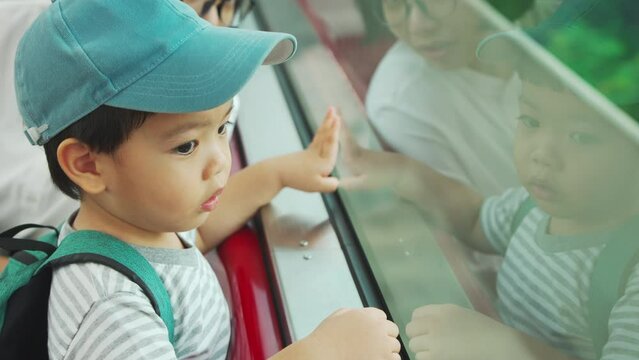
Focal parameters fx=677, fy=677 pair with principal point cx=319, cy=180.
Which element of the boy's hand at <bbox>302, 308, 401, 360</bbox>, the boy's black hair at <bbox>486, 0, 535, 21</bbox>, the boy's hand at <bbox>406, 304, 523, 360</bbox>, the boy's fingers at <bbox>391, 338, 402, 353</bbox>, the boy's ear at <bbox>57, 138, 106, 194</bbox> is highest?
the boy's black hair at <bbox>486, 0, 535, 21</bbox>

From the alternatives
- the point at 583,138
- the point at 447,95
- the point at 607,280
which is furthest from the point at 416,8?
the point at 607,280

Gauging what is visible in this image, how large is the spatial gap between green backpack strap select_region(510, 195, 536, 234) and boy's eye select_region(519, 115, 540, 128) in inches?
4.6

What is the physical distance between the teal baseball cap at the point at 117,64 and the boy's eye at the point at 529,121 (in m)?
0.39

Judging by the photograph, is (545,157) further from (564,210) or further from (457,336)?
(457,336)

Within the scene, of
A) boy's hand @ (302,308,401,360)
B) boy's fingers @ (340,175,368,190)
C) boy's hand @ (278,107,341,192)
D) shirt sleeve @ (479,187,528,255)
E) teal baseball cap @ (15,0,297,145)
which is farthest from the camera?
boy's fingers @ (340,175,368,190)

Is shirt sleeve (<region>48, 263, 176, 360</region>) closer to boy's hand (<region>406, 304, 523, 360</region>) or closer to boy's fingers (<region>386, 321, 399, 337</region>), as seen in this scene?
boy's fingers (<region>386, 321, 399, 337</region>)

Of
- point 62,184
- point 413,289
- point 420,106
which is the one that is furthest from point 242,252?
point 420,106

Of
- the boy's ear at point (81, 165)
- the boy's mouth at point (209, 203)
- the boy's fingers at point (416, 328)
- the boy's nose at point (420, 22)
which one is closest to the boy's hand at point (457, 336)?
the boy's fingers at point (416, 328)

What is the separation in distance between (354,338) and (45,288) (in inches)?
13.8

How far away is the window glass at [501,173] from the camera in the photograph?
74cm

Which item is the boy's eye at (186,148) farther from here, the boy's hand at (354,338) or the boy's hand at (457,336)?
the boy's hand at (457,336)

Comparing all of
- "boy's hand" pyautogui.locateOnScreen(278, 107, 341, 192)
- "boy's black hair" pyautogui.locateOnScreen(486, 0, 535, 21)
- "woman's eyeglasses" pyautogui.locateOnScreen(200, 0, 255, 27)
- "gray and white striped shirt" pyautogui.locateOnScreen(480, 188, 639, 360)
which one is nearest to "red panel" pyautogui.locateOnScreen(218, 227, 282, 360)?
"boy's hand" pyautogui.locateOnScreen(278, 107, 341, 192)

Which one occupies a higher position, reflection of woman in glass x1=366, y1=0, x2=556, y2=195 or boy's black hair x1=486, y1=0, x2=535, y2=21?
boy's black hair x1=486, y1=0, x2=535, y2=21

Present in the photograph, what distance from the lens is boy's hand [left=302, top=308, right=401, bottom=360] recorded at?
774 millimetres
